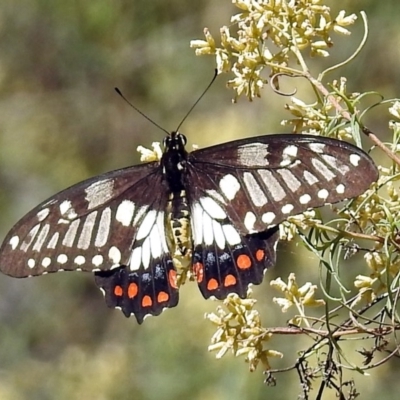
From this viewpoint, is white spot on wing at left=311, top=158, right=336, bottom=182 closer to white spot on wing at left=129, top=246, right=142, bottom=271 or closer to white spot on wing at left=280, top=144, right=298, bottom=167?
white spot on wing at left=280, top=144, right=298, bottom=167

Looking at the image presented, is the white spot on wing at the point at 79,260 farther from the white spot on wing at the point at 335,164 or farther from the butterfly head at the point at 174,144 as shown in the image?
the white spot on wing at the point at 335,164

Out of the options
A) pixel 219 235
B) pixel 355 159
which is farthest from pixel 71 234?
pixel 355 159

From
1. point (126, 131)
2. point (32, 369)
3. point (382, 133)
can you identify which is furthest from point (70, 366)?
point (382, 133)

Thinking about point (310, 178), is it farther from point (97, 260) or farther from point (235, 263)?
point (97, 260)

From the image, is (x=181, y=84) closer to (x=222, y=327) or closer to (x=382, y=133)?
(x=382, y=133)

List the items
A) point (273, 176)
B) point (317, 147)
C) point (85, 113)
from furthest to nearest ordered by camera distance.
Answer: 1. point (85, 113)
2. point (273, 176)
3. point (317, 147)

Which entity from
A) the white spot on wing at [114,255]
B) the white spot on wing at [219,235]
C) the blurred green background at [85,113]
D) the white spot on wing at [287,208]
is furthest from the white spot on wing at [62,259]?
the blurred green background at [85,113]
